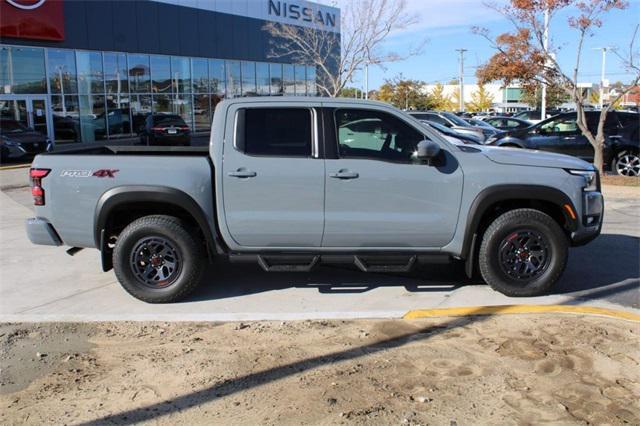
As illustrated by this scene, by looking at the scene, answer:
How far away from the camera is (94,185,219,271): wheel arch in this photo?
17.9 ft

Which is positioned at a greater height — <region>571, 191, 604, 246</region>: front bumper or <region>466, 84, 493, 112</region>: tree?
<region>466, 84, 493, 112</region>: tree

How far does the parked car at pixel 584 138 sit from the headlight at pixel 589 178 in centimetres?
973

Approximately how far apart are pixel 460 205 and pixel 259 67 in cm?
3535

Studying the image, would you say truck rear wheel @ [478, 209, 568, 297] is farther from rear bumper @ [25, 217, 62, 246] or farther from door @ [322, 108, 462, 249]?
rear bumper @ [25, 217, 62, 246]

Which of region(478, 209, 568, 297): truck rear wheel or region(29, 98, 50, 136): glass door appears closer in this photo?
region(478, 209, 568, 297): truck rear wheel

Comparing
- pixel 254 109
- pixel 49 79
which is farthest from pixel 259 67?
pixel 254 109

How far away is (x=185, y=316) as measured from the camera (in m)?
5.39

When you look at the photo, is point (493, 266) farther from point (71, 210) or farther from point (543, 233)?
point (71, 210)

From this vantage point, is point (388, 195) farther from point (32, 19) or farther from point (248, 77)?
point (248, 77)

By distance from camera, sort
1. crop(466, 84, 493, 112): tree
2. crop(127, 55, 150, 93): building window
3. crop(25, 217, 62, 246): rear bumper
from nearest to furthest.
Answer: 1. crop(25, 217, 62, 246): rear bumper
2. crop(127, 55, 150, 93): building window
3. crop(466, 84, 493, 112): tree

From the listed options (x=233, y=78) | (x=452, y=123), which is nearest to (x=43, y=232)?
(x=452, y=123)

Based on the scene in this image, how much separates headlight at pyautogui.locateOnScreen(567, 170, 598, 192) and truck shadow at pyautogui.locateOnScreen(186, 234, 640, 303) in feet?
3.41

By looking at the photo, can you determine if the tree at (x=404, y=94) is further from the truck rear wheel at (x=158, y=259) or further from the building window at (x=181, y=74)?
the truck rear wheel at (x=158, y=259)

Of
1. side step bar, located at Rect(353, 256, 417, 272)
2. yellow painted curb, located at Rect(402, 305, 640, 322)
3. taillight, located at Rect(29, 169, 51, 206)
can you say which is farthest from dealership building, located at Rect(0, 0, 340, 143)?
yellow painted curb, located at Rect(402, 305, 640, 322)
